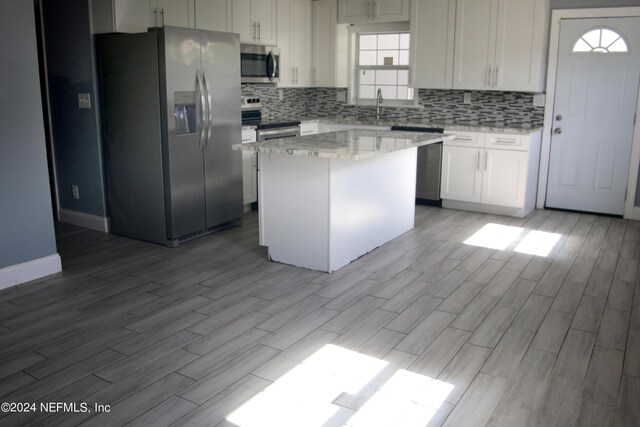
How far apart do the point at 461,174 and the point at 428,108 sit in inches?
44.3

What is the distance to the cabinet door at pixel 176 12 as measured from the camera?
5082 mm

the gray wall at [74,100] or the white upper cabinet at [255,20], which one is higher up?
the white upper cabinet at [255,20]

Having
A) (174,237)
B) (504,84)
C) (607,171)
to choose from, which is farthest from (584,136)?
(174,237)

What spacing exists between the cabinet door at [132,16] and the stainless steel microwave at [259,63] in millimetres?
1162

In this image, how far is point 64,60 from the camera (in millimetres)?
5129

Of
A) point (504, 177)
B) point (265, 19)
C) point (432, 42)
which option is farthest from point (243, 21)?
point (504, 177)

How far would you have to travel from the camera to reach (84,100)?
16.5 ft

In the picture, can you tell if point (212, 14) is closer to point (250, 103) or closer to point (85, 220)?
point (250, 103)

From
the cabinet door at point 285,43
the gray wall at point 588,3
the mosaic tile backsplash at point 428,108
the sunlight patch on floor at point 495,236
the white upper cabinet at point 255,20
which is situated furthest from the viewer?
the cabinet door at point 285,43

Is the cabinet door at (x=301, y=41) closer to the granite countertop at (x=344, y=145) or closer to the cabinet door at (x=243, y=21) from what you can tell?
the cabinet door at (x=243, y=21)

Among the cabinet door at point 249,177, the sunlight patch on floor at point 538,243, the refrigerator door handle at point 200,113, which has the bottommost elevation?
the sunlight patch on floor at point 538,243

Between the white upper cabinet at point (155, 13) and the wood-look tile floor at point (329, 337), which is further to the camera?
the white upper cabinet at point (155, 13)

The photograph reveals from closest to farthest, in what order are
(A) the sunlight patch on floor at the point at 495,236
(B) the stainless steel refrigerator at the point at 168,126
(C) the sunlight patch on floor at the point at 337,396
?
(C) the sunlight patch on floor at the point at 337,396
(B) the stainless steel refrigerator at the point at 168,126
(A) the sunlight patch on floor at the point at 495,236

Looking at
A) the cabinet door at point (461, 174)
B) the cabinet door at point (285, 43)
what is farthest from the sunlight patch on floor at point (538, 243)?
the cabinet door at point (285, 43)
